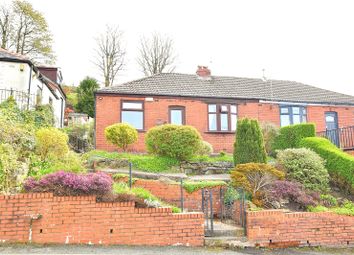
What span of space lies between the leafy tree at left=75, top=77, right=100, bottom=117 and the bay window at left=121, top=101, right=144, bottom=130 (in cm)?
1331

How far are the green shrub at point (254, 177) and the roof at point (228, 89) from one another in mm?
10600

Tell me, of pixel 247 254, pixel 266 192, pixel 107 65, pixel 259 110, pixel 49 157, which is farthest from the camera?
pixel 107 65

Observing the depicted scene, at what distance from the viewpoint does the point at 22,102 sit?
16438 millimetres

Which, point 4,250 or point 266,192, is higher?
point 266,192

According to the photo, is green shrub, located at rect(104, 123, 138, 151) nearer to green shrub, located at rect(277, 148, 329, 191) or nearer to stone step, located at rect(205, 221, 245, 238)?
green shrub, located at rect(277, 148, 329, 191)

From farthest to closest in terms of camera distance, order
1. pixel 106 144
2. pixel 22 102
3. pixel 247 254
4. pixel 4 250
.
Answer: pixel 106 144 < pixel 22 102 < pixel 247 254 < pixel 4 250

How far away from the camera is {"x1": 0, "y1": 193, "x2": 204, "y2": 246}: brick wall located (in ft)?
23.1

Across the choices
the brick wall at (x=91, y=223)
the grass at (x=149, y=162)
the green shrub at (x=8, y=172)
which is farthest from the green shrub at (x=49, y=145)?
the brick wall at (x=91, y=223)

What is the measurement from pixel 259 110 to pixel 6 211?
57.2 feet

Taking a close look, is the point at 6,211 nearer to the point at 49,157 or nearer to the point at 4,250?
the point at 4,250

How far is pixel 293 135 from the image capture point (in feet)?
53.2

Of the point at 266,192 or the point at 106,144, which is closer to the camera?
the point at 266,192

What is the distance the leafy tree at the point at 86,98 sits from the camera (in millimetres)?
31750

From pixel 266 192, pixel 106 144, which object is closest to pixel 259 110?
pixel 106 144
